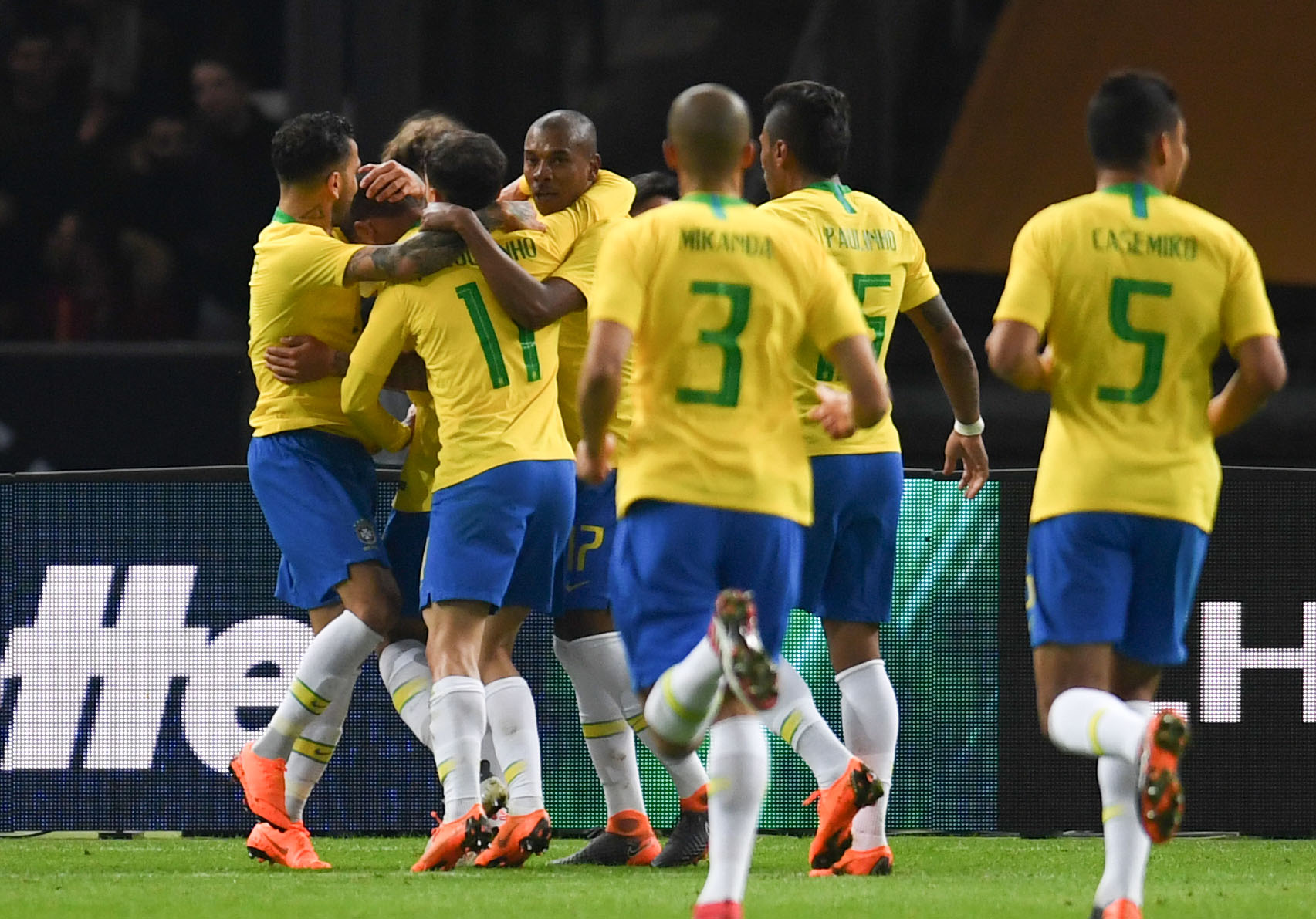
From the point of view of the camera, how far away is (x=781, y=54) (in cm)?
1039

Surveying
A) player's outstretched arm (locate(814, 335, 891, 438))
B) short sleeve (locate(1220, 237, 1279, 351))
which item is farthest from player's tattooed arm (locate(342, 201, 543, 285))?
Answer: short sleeve (locate(1220, 237, 1279, 351))

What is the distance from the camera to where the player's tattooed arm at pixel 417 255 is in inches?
219

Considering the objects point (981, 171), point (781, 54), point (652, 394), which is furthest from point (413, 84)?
point (652, 394)

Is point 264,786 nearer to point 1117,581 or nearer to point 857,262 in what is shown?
point 857,262

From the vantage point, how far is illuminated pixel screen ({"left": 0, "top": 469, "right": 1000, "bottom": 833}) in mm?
6719

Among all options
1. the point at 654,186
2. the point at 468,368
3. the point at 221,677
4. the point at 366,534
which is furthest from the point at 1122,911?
the point at 221,677

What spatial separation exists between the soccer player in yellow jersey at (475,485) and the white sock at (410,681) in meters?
0.32

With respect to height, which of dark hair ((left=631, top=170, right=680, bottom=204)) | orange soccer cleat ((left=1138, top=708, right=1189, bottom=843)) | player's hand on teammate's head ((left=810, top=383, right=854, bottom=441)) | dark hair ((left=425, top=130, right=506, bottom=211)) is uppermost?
dark hair ((left=631, top=170, right=680, bottom=204))

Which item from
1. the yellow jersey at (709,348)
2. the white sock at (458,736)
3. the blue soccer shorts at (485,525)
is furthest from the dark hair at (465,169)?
the yellow jersey at (709,348)

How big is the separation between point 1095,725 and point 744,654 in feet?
2.59

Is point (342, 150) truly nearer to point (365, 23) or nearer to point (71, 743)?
point (71, 743)

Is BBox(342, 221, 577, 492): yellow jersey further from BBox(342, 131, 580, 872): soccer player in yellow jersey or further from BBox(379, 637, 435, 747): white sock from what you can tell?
BBox(379, 637, 435, 747): white sock

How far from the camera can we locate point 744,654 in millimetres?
3844

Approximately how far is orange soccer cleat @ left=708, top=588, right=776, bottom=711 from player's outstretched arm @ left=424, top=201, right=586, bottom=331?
1799 mm
